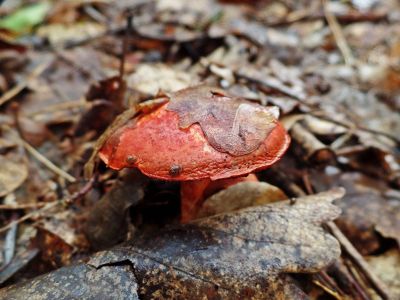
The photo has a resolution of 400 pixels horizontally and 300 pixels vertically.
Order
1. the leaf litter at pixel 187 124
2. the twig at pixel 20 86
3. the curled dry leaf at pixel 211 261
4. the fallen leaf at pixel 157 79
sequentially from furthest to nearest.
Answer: the twig at pixel 20 86 → the fallen leaf at pixel 157 79 → the leaf litter at pixel 187 124 → the curled dry leaf at pixel 211 261

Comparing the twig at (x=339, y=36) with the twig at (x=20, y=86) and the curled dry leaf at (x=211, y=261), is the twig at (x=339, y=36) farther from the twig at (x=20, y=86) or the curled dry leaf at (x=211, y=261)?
the twig at (x=20, y=86)

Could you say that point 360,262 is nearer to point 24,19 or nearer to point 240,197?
point 240,197

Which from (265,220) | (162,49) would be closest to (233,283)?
(265,220)

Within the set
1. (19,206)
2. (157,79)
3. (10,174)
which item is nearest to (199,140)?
(19,206)

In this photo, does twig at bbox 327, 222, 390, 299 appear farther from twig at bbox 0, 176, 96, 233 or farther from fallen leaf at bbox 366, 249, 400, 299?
twig at bbox 0, 176, 96, 233

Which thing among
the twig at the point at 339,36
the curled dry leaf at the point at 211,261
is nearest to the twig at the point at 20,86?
the curled dry leaf at the point at 211,261

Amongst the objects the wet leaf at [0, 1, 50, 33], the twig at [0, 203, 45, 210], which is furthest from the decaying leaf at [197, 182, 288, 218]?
the wet leaf at [0, 1, 50, 33]

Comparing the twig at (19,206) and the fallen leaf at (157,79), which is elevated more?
the fallen leaf at (157,79)
